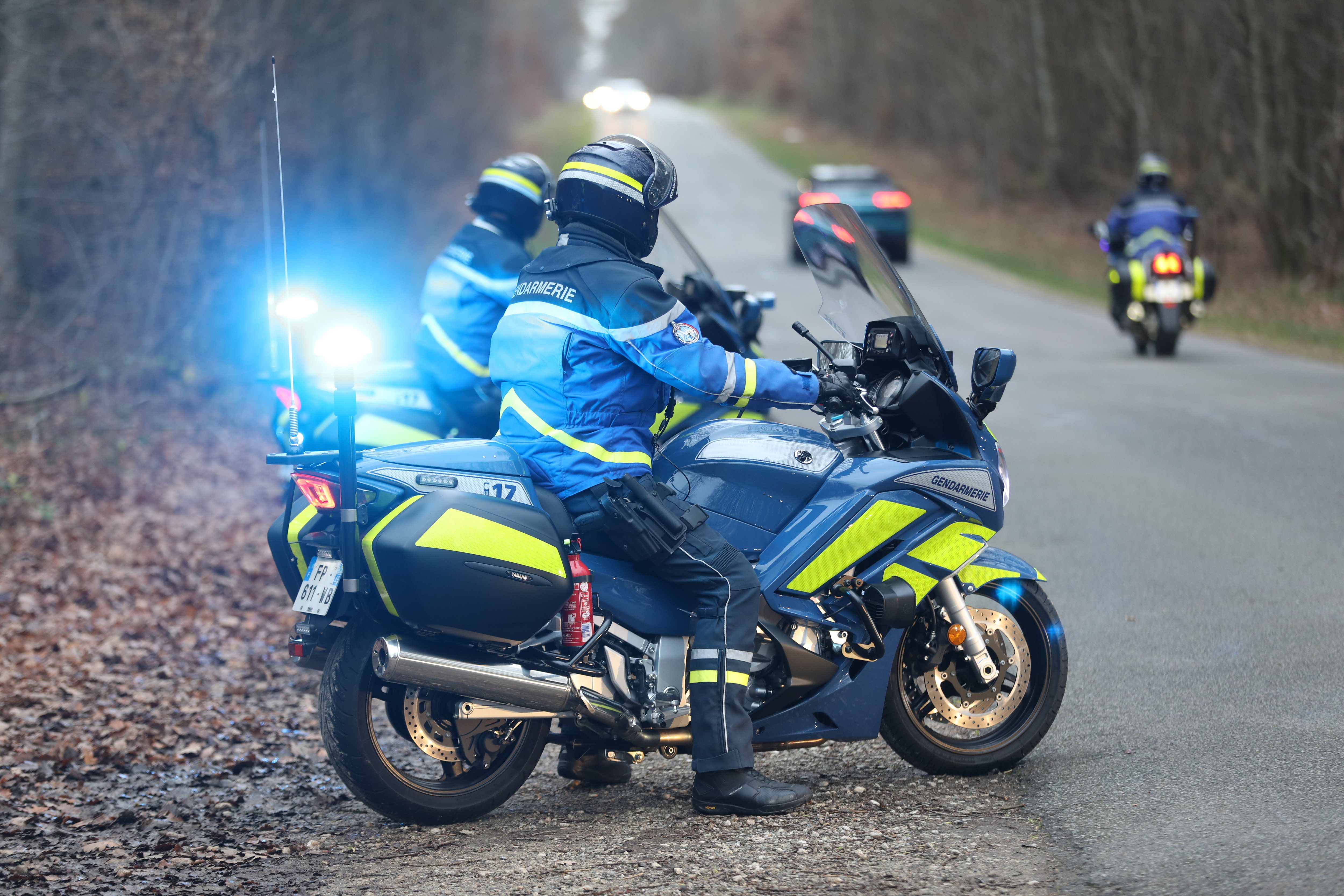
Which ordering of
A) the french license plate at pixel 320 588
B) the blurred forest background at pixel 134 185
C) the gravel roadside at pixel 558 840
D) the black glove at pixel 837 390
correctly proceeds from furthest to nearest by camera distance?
the blurred forest background at pixel 134 185, the black glove at pixel 837 390, the french license plate at pixel 320 588, the gravel roadside at pixel 558 840

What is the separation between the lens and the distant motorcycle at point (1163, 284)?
14812 millimetres

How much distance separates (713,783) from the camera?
442cm

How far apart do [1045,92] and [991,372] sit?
33.7 meters

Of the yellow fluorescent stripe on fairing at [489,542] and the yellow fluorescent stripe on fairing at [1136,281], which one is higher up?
the yellow fluorescent stripe on fairing at [1136,281]

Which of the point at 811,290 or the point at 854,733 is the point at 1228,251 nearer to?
the point at 811,290

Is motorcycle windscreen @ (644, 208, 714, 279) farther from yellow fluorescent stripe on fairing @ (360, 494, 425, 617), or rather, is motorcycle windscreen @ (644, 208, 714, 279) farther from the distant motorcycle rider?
the distant motorcycle rider

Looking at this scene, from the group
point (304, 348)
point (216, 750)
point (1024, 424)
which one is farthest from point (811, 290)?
point (216, 750)

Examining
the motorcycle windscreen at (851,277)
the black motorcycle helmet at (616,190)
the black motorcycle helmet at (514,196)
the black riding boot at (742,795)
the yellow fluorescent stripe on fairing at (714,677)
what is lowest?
the black riding boot at (742,795)

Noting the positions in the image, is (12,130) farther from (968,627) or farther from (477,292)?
(968,627)

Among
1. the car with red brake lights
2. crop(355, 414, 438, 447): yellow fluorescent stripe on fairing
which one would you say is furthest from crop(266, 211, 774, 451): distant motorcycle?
the car with red brake lights

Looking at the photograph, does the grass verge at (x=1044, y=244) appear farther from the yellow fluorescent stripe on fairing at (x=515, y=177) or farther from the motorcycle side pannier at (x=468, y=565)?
the motorcycle side pannier at (x=468, y=565)

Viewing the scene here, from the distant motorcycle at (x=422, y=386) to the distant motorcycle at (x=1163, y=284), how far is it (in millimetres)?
8920

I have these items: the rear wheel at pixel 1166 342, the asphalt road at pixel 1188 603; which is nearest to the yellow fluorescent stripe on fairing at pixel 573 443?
the asphalt road at pixel 1188 603

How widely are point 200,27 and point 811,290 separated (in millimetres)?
11734
